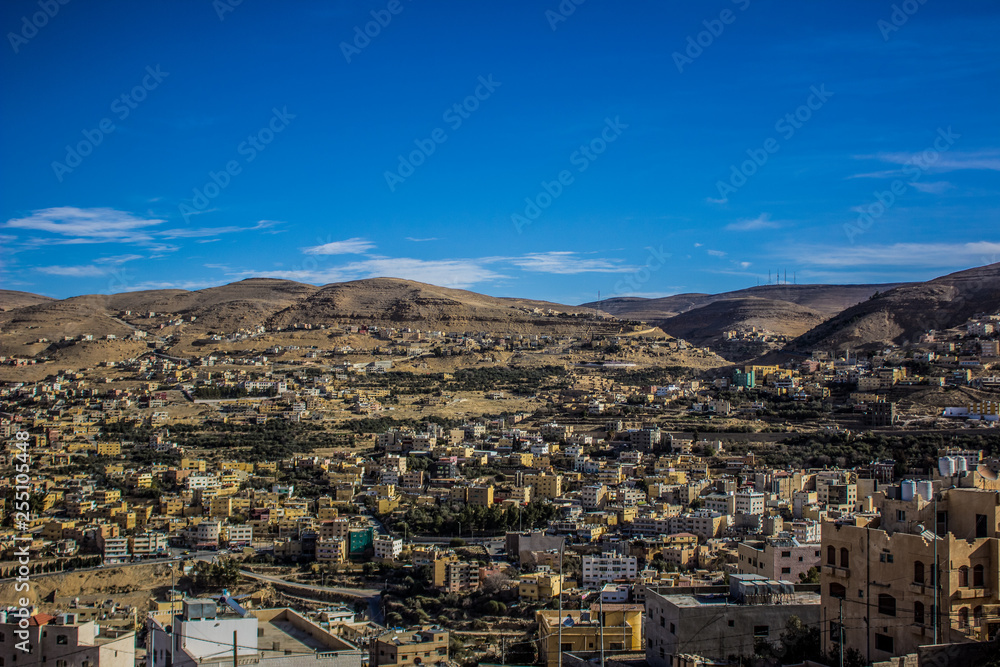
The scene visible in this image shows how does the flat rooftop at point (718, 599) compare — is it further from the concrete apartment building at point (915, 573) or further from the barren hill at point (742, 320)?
the barren hill at point (742, 320)

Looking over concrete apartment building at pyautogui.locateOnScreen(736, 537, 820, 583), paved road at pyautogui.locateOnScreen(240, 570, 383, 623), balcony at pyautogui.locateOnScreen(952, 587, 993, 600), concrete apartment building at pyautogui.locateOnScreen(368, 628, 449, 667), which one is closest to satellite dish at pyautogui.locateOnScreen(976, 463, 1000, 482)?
balcony at pyautogui.locateOnScreen(952, 587, 993, 600)

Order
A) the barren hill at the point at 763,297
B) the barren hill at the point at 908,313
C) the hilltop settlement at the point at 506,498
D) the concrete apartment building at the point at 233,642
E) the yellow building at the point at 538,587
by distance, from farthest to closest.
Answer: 1. the barren hill at the point at 763,297
2. the barren hill at the point at 908,313
3. the yellow building at the point at 538,587
4. the hilltop settlement at the point at 506,498
5. the concrete apartment building at the point at 233,642

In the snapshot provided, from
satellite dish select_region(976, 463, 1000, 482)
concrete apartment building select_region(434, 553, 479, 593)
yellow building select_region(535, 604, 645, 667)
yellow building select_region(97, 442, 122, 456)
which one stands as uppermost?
satellite dish select_region(976, 463, 1000, 482)

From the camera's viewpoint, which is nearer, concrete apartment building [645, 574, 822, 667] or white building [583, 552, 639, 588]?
concrete apartment building [645, 574, 822, 667]

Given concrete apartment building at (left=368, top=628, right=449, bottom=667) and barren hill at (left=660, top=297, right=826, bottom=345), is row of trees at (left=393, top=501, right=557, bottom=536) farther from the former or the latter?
barren hill at (left=660, top=297, right=826, bottom=345)

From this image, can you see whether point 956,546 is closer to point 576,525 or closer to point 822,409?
point 576,525

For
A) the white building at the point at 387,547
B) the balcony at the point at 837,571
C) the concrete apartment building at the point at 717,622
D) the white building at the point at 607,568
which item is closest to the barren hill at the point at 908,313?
the white building at the point at 387,547

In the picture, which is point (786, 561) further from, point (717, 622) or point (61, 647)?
point (61, 647)
